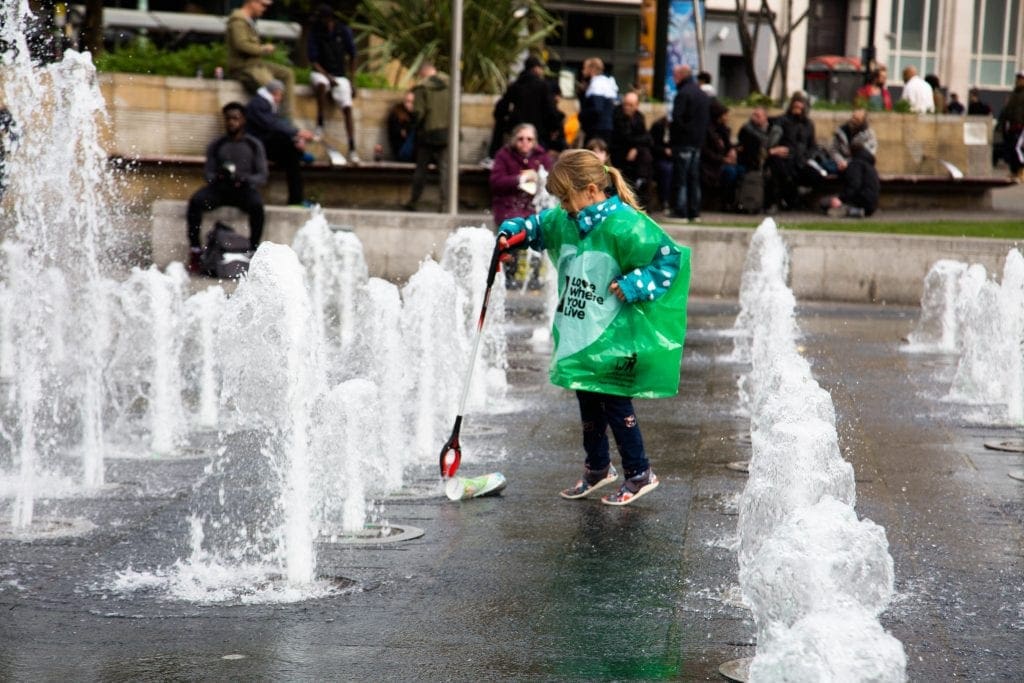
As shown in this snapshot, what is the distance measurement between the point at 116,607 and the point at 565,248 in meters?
2.50

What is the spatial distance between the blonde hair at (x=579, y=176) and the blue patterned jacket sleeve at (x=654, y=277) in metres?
0.27

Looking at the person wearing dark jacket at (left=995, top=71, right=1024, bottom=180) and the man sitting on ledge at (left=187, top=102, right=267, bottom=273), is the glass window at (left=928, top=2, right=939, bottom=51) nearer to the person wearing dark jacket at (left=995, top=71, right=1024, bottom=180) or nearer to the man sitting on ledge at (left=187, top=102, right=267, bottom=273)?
the person wearing dark jacket at (left=995, top=71, right=1024, bottom=180)

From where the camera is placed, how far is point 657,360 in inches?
266

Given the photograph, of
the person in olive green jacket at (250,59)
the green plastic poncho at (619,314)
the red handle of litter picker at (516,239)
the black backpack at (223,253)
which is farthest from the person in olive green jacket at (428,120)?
the green plastic poncho at (619,314)

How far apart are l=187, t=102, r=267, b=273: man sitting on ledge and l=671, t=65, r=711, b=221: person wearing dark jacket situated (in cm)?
505

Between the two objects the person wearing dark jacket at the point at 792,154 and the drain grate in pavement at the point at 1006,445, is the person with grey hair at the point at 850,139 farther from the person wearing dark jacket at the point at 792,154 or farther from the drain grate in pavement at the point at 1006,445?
the drain grate in pavement at the point at 1006,445

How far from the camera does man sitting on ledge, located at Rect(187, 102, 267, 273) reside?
54.0 feet

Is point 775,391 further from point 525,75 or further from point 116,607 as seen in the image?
point 525,75

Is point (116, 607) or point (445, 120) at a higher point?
point (445, 120)

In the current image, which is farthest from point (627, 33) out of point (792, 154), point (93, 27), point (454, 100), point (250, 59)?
point (454, 100)

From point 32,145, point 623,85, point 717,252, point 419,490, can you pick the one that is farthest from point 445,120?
point 623,85

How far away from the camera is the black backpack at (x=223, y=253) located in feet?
53.1

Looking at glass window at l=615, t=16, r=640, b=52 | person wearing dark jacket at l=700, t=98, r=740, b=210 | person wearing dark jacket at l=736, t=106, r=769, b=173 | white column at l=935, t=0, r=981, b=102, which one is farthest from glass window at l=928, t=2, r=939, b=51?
person wearing dark jacket at l=700, t=98, r=740, b=210

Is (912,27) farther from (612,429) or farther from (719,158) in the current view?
(612,429)
